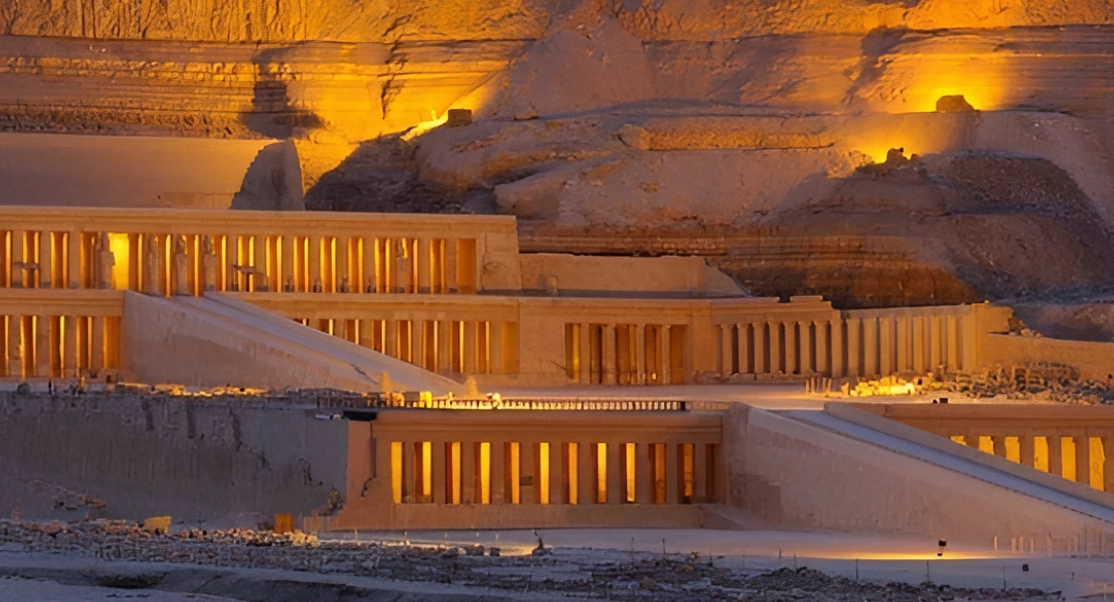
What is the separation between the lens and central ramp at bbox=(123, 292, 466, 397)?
2340 inches

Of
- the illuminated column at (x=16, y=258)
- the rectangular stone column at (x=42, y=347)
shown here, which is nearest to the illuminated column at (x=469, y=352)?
the rectangular stone column at (x=42, y=347)

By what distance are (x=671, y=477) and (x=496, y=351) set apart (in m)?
17.5

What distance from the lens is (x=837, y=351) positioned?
69250mm

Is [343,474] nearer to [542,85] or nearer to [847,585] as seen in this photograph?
[847,585]

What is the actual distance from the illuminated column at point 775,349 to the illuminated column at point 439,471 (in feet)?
63.4

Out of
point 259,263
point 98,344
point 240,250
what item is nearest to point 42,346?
point 98,344

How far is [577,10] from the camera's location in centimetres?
8962

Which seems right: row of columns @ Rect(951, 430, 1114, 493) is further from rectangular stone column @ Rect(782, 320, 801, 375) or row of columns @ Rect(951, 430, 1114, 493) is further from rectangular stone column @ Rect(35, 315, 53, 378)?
rectangular stone column @ Rect(35, 315, 53, 378)

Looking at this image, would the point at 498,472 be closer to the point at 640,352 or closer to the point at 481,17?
the point at 640,352

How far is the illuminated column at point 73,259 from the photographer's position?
6750cm

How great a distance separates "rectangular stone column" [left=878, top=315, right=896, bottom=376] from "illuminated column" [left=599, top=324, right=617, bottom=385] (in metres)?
6.93

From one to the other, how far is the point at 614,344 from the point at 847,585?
35.8 metres

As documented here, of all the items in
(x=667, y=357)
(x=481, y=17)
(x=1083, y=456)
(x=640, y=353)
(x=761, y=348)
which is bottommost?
(x=1083, y=456)

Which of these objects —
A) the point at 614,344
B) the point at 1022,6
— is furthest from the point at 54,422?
the point at 1022,6
